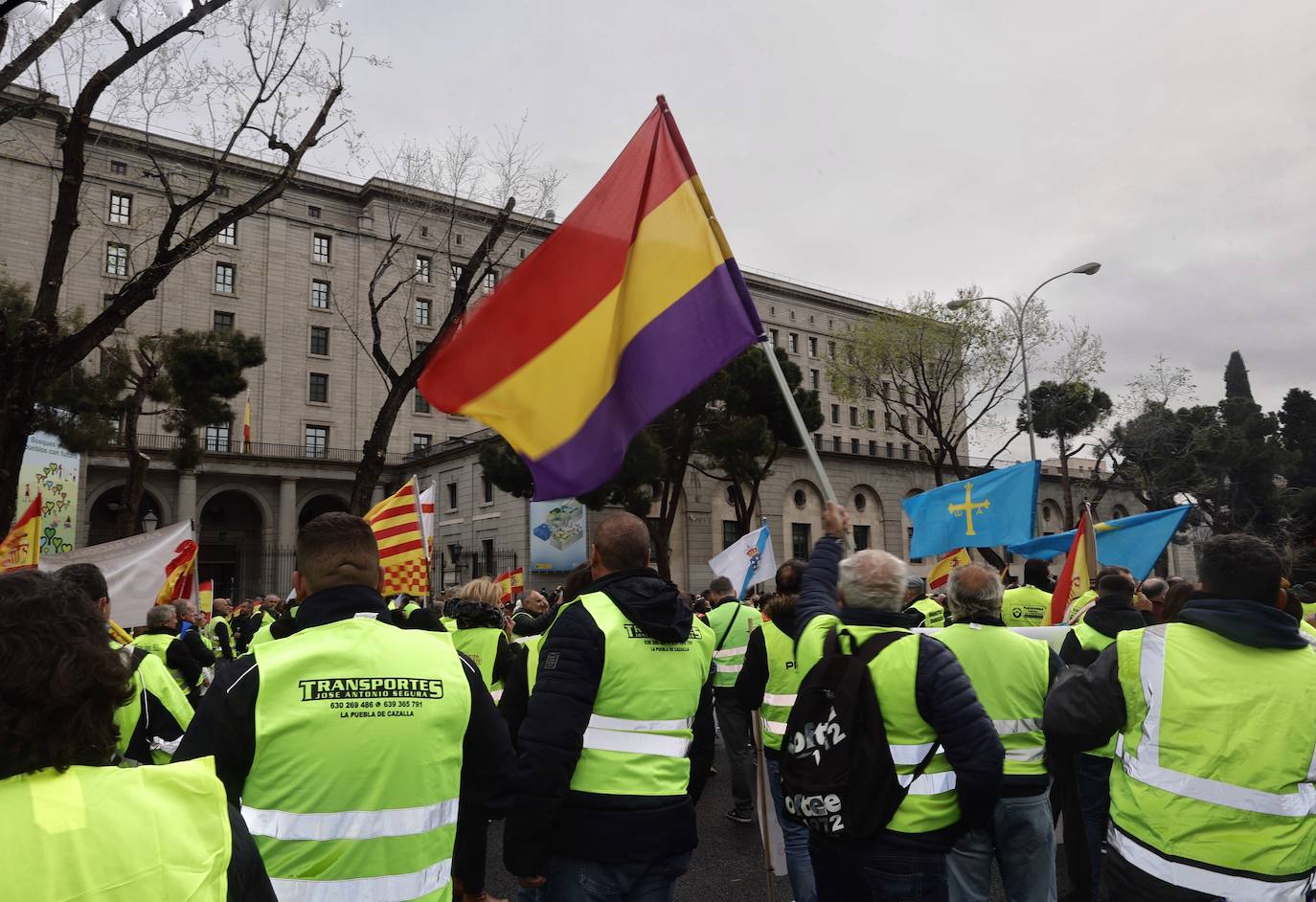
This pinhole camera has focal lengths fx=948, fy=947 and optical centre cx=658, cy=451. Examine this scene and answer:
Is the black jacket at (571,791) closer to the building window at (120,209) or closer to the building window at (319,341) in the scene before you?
the building window at (120,209)

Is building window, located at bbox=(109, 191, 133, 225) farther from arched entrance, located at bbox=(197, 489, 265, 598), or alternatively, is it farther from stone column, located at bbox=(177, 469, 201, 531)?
arched entrance, located at bbox=(197, 489, 265, 598)

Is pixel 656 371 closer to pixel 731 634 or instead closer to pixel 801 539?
pixel 731 634

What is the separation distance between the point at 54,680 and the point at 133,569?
8.01 m

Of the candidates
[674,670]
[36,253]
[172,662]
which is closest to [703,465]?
[36,253]

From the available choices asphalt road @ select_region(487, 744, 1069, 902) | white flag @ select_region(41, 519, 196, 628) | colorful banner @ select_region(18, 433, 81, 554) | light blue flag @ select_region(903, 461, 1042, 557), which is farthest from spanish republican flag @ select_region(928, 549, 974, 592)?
colorful banner @ select_region(18, 433, 81, 554)

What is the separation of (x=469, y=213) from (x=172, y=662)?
1582 cm

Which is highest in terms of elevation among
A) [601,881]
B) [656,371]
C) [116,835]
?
[656,371]

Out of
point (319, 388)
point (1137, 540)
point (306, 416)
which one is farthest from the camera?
point (319, 388)

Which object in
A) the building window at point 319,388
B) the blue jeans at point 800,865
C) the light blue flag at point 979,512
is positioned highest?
the building window at point 319,388

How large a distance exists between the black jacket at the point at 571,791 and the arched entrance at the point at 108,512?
148 ft

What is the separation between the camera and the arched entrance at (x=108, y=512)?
4344 cm

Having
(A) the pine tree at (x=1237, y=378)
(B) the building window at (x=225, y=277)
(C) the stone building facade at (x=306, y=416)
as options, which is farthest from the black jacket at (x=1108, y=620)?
(A) the pine tree at (x=1237, y=378)

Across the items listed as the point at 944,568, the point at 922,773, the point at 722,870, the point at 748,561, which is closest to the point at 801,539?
the point at 944,568

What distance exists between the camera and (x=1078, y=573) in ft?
27.2
